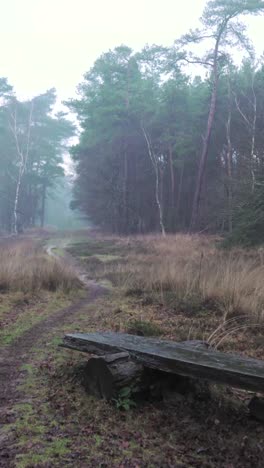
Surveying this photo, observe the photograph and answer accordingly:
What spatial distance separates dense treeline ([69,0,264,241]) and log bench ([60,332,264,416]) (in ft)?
66.1

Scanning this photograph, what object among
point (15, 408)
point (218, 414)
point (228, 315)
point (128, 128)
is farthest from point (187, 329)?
Result: point (128, 128)

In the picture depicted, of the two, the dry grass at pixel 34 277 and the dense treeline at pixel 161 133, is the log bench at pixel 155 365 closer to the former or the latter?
the dry grass at pixel 34 277

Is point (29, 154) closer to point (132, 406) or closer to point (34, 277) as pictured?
point (34, 277)

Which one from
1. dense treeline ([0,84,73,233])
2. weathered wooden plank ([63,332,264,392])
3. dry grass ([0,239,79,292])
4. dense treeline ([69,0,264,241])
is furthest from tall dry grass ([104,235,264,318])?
dense treeline ([0,84,73,233])

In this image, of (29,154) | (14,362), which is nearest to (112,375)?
(14,362)

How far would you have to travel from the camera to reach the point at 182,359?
10.7 ft

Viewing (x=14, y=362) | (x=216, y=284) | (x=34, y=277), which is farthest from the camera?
(x=34, y=277)

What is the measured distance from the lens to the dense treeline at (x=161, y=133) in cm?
2359

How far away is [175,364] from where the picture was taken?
328 centimetres

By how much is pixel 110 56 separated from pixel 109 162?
8.88 meters

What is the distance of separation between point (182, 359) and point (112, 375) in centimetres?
63

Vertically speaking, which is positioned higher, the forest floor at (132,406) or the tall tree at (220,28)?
the tall tree at (220,28)

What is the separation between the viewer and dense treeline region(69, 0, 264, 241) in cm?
2359

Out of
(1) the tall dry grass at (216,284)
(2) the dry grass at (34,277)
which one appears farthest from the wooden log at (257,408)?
(2) the dry grass at (34,277)
